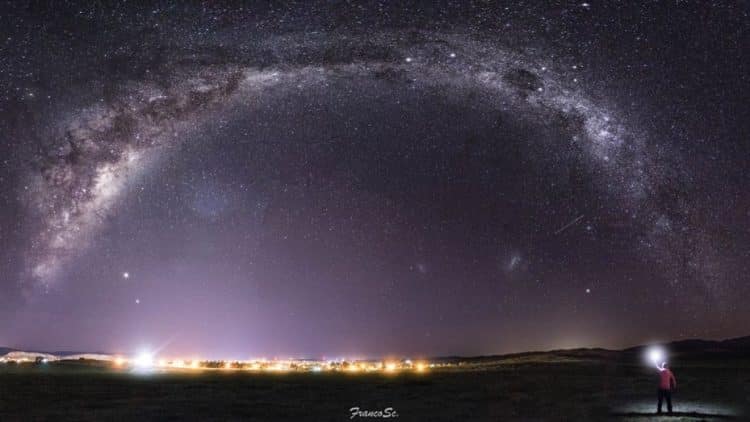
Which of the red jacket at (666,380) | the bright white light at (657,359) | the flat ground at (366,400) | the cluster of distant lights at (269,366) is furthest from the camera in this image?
the cluster of distant lights at (269,366)

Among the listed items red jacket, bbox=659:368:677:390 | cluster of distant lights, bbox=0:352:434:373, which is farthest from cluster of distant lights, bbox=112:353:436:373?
red jacket, bbox=659:368:677:390

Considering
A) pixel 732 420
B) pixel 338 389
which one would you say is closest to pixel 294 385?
pixel 338 389

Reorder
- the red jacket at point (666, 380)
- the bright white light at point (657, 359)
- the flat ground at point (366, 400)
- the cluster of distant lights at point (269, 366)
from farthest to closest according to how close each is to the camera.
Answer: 1. the cluster of distant lights at point (269, 366)
2. the flat ground at point (366, 400)
3. the red jacket at point (666, 380)
4. the bright white light at point (657, 359)

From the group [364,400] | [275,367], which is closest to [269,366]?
[275,367]

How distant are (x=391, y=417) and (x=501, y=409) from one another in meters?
4.78

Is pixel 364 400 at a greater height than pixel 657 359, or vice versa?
pixel 657 359

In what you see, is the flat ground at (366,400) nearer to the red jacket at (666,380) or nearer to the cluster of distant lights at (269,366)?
the red jacket at (666,380)

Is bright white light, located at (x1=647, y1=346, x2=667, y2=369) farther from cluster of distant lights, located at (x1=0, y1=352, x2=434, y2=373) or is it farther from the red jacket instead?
cluster of distant lights, located at (x1=0, y1=352, x2=434, y2=373)

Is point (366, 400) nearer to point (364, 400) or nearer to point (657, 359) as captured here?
point (364, 400)

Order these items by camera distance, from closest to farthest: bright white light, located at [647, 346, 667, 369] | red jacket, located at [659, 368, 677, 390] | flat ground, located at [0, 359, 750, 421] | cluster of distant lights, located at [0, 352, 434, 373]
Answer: bright white light, located at [647, 346, 667, 369] < red jacket, located at [659, 368, 677, 390] < flat ground, located at [0, 359, 750, 421] < cluster of distant lights, located at [0, 352, 434, 373]

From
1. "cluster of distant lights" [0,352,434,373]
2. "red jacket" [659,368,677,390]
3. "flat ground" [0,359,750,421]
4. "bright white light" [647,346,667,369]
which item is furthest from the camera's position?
"cluster of distant lights" [0,352,434,373]

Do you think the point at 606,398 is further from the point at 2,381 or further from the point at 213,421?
the point at 2,381

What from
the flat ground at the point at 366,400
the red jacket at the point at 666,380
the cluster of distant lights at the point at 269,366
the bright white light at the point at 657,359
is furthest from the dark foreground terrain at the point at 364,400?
the cluster of distant lights at the point at 269,366

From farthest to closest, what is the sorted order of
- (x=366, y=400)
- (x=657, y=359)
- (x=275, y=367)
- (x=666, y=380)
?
1. (x=275, y=367)
2. (x=366, y=400)
3. (x=666, y=380)
4. (x=657, y=359)
